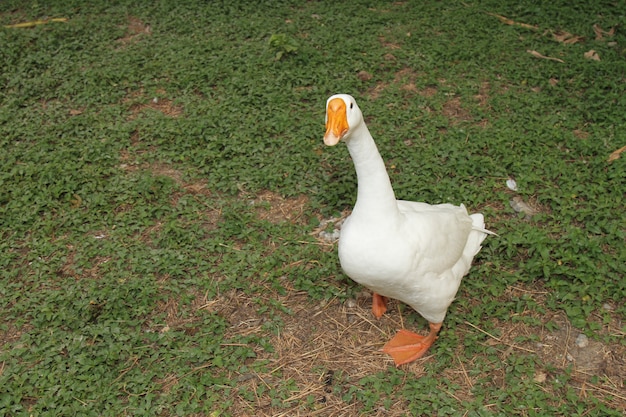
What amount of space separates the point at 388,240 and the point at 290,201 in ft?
5.18

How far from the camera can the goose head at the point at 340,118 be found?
2430 mm

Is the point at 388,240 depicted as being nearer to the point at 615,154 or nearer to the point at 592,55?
the point at 615,154

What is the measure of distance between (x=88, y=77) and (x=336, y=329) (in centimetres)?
374

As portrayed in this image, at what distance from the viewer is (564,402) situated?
9.54 feet

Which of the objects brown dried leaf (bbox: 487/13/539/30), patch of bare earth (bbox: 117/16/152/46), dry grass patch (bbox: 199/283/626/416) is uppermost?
patch of bare earth (bbox: 117/16/152/46)

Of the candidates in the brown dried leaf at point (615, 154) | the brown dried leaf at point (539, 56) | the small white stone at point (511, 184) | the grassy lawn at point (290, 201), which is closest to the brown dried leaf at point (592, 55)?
the grassy lawn at point (290, 201)

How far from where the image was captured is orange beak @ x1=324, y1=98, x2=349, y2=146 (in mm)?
2427

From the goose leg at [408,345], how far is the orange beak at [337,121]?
133 cm

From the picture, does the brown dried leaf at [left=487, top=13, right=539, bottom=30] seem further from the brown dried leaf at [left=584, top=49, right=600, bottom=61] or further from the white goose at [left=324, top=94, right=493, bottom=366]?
the white goose at [left=324, top=94, right=493, bottom=366]

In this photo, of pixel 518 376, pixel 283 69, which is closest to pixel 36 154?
pixel 283 69

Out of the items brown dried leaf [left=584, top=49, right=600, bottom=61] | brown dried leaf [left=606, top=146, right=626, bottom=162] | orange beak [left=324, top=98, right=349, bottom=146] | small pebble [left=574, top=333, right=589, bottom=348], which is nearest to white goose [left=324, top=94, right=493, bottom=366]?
orange beak [left=324, top=98, right=349, bottom=146]

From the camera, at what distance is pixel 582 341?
3189mm

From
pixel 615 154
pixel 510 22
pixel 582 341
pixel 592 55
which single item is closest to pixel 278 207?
pixel 582 341

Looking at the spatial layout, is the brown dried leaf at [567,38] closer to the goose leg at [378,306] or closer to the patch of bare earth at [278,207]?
the patch of bare earth at [278,207]
